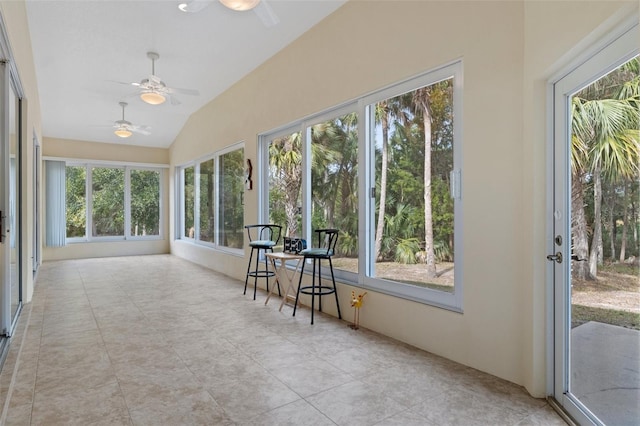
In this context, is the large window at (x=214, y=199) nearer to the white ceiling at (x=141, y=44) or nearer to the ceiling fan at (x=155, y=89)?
the white ceiling at (x=141, y=44)

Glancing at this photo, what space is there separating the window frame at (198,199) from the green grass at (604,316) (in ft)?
15.5

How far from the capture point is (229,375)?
2.48 meters

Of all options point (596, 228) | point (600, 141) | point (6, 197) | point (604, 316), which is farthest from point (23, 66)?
point (604, 316)

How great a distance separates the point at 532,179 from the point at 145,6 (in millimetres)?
3996

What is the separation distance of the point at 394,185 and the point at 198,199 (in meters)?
5.54

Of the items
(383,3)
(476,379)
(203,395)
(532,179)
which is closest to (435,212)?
(532,179)

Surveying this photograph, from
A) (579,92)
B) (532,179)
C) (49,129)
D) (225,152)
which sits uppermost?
(49,129)

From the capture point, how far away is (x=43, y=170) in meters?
7.95

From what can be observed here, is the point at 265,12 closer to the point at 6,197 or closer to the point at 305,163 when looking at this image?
the point at 305,163

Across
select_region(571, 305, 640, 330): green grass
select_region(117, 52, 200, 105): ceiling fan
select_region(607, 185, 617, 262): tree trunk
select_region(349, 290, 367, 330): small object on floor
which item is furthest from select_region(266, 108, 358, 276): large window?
select_region(607, 185, 617, 262): tree trunk

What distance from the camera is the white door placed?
6.23 ft

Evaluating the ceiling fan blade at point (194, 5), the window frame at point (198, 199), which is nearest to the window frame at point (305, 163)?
the window frame at point (198, 199)

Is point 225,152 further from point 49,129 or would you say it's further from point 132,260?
point 49,129

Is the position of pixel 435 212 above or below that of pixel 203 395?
above
